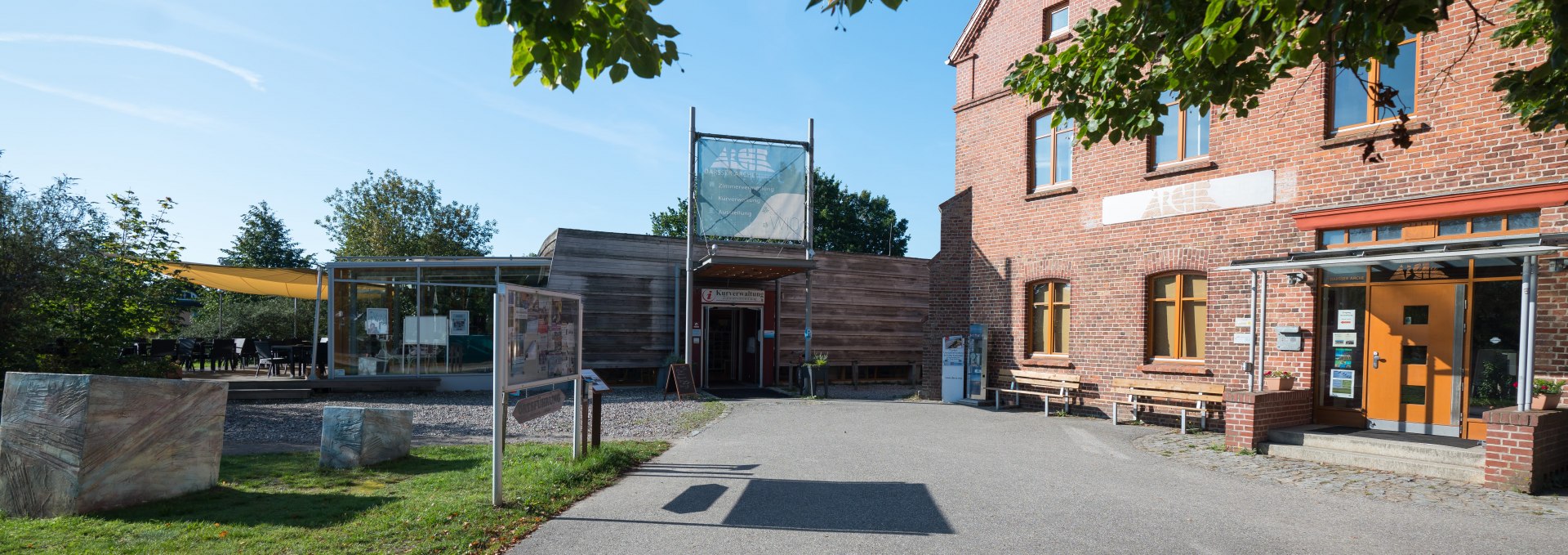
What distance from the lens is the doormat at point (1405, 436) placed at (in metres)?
8.34

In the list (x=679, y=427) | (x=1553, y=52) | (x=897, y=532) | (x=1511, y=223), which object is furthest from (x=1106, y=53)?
(x=679, y=427)

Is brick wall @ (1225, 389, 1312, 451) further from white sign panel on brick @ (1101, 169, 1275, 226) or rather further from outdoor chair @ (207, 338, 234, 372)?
outdoor chair @ (207, 338, 234, 372)

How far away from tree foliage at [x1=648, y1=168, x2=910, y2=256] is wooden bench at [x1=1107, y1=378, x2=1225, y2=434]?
102 feet

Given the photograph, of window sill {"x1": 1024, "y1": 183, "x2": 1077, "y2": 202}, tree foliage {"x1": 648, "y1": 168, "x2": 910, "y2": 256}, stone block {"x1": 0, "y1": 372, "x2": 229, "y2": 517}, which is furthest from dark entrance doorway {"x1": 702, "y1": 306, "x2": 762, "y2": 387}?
tree foliage {"x1": 648, "y1": 168, "x2": 910, "y2": 256}

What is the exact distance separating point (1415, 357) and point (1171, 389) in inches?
113

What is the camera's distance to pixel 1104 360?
42.0ft

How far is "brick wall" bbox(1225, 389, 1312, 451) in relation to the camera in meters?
9.31

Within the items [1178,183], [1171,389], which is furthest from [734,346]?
[1178,183]

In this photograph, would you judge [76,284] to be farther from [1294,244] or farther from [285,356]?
[1294,244]

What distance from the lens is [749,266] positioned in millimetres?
16469

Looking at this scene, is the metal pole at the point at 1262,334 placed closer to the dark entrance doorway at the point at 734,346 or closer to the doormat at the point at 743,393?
the doormat at the point at 743,393

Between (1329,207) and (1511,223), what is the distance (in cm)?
171

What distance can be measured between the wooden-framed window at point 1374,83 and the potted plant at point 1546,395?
3.15 metres

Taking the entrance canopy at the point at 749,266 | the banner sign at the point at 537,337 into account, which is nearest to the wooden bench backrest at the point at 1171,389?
the entrance canopy at the point at 749,266
